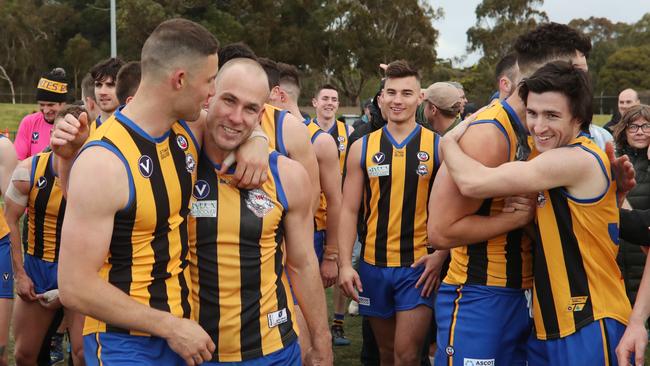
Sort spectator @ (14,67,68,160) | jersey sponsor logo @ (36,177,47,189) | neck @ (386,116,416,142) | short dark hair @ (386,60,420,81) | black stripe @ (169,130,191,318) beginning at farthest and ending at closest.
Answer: spectator @ (14,67,68,160) < short dark hair @ (386,60,420,81) < neck @ (386,116,416,142) < jersey sponsor logo @ (36,177,47,189) < black stripe @ (169,130,191,318)

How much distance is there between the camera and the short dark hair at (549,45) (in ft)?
12.0

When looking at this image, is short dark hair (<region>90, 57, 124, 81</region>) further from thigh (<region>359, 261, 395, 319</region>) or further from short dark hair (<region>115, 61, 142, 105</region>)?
thigh (<region>359, 261, 395, 319</region>)

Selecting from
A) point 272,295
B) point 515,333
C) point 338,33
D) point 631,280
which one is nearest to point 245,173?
point 272,295

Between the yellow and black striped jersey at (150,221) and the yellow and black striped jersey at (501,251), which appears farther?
the yellow and black striped jersey at (501,251)

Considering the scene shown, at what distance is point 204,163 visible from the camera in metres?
3.39

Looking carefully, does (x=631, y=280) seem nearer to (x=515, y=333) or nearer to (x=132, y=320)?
(x=515, y=333)

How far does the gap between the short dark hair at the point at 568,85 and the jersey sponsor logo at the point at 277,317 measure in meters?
1.61

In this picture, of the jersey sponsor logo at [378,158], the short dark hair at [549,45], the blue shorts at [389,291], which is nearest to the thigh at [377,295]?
the blue shorts at [389,291]

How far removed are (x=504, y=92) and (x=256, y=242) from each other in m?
2.05

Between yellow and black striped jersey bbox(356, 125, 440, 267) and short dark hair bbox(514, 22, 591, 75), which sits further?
yellow and black striped jersey bbox(356, 125, 440, 267)

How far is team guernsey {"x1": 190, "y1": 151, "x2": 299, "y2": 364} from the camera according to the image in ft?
10.9

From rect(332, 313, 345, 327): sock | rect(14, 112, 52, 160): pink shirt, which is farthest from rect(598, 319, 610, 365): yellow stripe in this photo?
rect(14, 112, 52, 160): pink shirt

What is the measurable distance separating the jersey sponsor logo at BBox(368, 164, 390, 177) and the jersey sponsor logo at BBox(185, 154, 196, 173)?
98.5 inches

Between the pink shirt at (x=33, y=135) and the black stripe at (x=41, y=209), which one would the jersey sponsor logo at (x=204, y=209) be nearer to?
the black stripe at (x=41, y=209)
